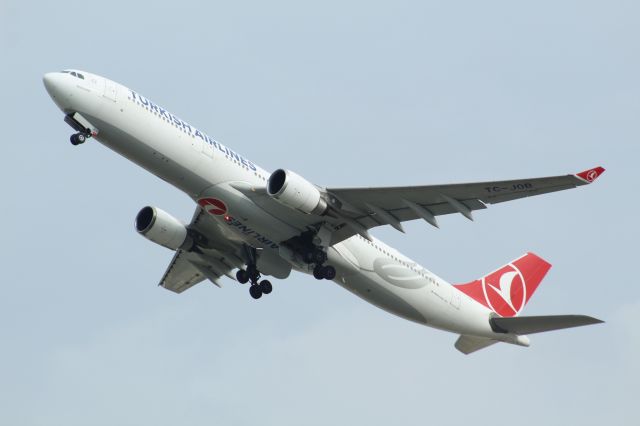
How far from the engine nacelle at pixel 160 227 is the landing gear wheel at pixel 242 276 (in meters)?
2.57

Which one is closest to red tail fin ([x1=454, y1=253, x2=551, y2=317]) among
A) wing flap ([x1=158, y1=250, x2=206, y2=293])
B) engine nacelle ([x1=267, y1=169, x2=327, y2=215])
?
engine nacelle ([x1=267, y1=169, x2=327, y2=215])

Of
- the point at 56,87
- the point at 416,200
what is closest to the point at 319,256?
the point at 416,200

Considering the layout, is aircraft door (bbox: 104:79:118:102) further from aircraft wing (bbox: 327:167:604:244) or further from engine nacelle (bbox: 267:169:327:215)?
aircraft wing (bbox: 327:167:604:244)

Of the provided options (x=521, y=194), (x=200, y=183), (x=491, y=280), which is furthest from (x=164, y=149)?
(x=491, y=280)

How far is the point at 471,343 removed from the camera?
44344 millimetres

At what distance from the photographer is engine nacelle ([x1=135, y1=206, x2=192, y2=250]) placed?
40469 millimetres

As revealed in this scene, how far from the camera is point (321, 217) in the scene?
37188 mm

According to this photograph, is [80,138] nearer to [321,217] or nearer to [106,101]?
[106,101]

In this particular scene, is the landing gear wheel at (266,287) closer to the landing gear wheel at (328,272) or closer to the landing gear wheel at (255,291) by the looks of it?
the landing gear wheel at (255,291)

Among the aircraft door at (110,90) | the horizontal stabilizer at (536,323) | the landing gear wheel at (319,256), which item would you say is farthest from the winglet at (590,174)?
the aircraft door at (110,90)

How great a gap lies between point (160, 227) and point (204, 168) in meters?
5.35

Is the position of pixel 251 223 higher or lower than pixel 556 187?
lower

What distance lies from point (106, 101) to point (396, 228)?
10357mm

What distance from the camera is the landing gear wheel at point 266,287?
41.9 m
